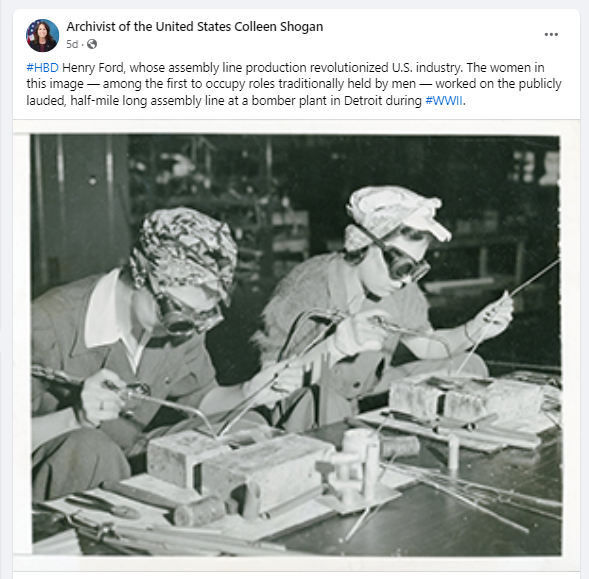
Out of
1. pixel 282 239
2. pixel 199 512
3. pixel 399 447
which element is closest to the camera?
pixel 199 512

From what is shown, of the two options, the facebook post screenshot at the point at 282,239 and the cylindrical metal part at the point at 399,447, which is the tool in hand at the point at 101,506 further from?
the cylindrical metal part at the point at 399,447

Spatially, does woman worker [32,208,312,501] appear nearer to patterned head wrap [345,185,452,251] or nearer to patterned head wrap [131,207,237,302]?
patterned head wrap [131,207,237,302]

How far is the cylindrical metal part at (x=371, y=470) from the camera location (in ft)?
5.45

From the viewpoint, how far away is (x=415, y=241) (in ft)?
6.38

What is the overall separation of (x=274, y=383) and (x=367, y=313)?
1.06 feet

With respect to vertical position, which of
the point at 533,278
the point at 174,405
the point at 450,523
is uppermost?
the point at 533,278

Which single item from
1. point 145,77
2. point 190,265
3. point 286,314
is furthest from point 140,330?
point 145,77

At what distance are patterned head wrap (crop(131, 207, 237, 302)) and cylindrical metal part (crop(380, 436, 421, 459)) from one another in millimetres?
600

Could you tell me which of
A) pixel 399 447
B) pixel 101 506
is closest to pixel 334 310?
pixel 399 447

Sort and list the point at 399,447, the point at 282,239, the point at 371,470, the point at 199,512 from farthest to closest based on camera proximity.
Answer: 1. the point at 282,239
2. the point at 399,447
3. the point at 371,470
4. the point at 199,512

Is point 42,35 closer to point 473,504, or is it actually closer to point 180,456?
point 180,456

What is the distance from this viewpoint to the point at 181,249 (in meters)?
1.84

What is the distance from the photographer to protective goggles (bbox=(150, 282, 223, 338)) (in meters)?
1.86
